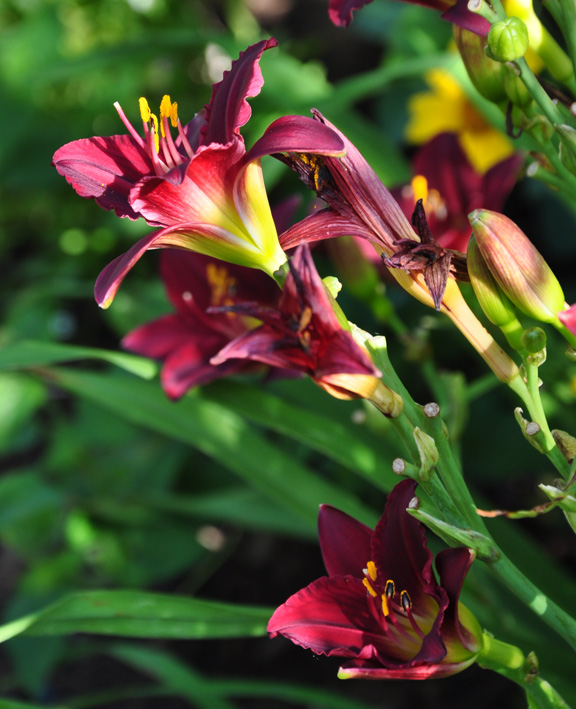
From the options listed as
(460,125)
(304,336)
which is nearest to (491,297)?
(304,336)

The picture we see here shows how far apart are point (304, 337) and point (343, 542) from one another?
0.52 feet

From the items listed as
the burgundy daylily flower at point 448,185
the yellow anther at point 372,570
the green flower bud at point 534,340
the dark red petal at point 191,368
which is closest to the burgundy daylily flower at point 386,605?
the yellow anther at point 372,570

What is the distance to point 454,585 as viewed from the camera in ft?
1.39

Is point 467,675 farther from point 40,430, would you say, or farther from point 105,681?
point 40,430

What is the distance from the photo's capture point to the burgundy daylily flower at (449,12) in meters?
0.52

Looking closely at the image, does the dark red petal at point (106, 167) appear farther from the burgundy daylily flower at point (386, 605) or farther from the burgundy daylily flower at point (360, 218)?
the burgundy daylily flower at point (386, 605)

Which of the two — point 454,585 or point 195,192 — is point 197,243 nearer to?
point 195,192

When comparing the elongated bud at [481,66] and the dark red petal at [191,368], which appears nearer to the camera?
the elongated bud at [481,66]

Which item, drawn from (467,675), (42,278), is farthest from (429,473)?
(42,278)

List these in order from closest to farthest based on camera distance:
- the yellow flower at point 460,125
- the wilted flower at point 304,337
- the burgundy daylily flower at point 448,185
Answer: the wilted flower at point 304,337, the burgundy daylily flower at point 448,185, the yellow flower at point 460,125

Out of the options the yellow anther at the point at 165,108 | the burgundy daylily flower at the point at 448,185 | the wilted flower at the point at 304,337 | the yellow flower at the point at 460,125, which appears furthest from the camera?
the yellow flower at the point at 460,125

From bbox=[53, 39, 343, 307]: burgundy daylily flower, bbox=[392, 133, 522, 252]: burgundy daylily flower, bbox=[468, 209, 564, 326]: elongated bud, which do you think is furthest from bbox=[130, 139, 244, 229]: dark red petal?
bbox=[392, 133, 522, 252]: burgundy daylily flower

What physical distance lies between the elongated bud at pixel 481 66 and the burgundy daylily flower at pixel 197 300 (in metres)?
A: 0.28

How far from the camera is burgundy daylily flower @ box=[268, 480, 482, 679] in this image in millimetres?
422
